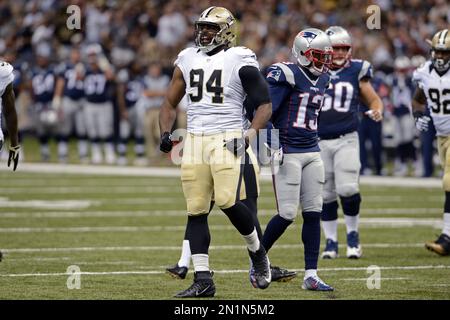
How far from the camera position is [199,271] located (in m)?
7.21

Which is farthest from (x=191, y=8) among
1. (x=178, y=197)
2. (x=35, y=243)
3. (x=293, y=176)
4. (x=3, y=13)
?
(x=293, y=176)

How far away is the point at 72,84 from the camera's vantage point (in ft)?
64.6

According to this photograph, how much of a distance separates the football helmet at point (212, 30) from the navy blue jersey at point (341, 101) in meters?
2.53

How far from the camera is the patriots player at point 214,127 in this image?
711 centimetres

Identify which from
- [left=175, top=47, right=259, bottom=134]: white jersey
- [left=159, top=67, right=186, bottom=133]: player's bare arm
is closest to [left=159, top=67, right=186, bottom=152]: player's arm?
[left=159, top=67, right=186, bottom=133]: player's bare arm

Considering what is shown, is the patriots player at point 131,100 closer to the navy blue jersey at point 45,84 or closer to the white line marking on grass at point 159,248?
the navy blue jersey at point 45,84

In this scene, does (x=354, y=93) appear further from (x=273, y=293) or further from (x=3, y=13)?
(x=3, y=13)

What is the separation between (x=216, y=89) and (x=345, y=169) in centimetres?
270

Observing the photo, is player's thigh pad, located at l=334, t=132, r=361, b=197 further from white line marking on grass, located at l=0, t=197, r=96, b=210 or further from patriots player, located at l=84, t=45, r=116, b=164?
patriots player, located at l=84, t=45, r=116, b=164

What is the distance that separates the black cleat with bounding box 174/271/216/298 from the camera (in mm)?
7086

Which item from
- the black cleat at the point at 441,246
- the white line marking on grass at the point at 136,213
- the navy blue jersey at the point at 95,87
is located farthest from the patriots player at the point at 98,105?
the black cleat at the point at 441,246

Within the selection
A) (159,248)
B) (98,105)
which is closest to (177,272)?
(159,248)

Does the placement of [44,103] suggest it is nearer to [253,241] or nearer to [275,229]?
[275,229]

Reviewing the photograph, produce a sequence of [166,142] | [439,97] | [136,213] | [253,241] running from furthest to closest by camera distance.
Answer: [136,213], [439,97], [253,241], [166,142]
